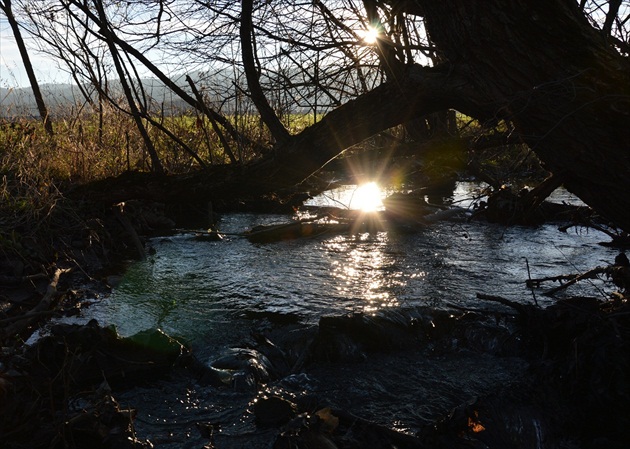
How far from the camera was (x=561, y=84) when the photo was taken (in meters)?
3.25

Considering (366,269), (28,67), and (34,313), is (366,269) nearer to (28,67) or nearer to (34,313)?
(34,313)

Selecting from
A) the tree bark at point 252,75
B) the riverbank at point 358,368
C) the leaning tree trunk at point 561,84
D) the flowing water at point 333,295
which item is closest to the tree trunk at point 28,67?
the flowing water at point 333,295

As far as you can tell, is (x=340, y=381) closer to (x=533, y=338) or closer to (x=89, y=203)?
(x=533, y=338)

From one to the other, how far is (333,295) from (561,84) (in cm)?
246

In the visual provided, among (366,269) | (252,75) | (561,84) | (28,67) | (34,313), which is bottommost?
(366,269)

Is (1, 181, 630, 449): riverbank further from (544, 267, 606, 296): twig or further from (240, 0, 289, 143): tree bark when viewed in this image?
(240, 0, 289, 143): tree bark

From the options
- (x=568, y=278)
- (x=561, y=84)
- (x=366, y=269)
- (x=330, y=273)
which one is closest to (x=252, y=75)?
(x=330, y=273)

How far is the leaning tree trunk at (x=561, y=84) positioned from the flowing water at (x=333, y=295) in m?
1.22

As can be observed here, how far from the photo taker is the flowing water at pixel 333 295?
315cm

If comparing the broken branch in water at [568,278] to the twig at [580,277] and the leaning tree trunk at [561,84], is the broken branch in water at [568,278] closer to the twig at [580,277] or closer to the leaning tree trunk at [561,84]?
the twig at [580,277]

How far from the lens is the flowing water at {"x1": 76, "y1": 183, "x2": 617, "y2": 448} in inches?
124

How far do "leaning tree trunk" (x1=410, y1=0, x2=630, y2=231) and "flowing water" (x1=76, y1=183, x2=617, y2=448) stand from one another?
1216 millimetres

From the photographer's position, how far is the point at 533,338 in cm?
388

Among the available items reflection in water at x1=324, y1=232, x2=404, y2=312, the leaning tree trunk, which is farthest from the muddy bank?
the leaning tree trunk
